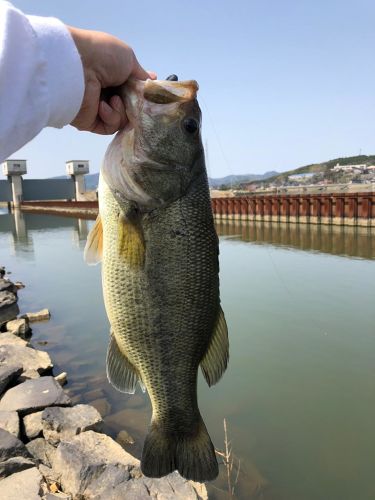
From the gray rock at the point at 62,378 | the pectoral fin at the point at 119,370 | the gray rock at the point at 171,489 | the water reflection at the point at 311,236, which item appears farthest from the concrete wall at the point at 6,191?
the pectoral fin at the point at 119,370

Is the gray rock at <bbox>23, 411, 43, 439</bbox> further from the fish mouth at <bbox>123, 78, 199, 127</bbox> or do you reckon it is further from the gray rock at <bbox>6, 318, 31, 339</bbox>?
the fish mouth at <bbox>123, 78, 199, 127</bbox>

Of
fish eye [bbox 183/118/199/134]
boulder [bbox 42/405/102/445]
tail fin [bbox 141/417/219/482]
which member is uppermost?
fish eye [bbox 183/118/199/134]

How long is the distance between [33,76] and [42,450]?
3915 millimetres

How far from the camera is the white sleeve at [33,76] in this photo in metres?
1.25

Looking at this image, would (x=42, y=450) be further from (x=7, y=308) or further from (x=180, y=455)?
(x=7, y=308)

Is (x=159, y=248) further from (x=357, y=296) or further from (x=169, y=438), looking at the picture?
(x=357, y=296)

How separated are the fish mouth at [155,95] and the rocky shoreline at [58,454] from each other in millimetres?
2759

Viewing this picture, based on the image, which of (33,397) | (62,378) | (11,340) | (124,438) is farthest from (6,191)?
(124,438)

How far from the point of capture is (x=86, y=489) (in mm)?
3410

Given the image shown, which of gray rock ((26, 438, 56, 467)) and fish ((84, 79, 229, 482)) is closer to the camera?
fish ((84, 79, 229, 482))

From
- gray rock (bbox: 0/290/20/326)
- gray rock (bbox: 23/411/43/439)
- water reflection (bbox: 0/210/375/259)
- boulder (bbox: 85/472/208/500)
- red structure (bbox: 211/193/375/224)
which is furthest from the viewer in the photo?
red structure (bbox: 211/193/375/224)

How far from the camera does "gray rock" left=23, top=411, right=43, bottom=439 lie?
4.48 metres

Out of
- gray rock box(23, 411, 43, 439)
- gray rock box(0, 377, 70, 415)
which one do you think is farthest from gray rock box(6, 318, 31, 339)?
gray rock box(23, 411, 43, 439)

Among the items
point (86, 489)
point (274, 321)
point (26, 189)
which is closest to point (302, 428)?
point (86, 489)
